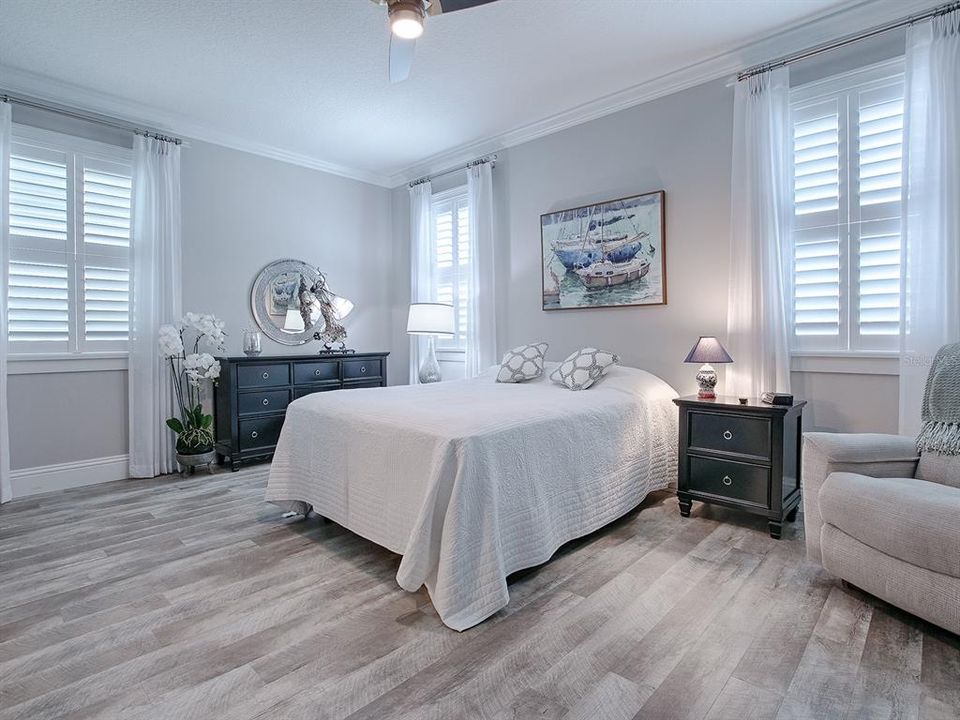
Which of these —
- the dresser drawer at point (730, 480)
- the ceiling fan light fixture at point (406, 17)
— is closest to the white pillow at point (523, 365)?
the dresser drawer at point (730, 480)

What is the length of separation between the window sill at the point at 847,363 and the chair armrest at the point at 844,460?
2.39ft

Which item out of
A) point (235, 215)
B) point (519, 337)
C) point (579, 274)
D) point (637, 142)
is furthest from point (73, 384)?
point (637, 142)

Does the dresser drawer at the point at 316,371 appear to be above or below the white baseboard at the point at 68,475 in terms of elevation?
above

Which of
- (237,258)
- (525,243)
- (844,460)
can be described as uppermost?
(525,243)

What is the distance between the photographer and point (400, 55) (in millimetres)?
2203

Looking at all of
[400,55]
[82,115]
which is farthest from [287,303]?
[400,55]

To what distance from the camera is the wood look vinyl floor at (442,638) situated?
4.80ft

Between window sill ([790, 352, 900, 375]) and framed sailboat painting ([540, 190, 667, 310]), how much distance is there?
0.93m

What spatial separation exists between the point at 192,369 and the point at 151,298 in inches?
24.5

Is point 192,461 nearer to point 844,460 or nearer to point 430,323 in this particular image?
point 430,323

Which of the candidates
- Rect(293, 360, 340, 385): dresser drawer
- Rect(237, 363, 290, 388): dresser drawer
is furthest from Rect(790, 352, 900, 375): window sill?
Rect(237, 363, 290, 388): dresser drawer

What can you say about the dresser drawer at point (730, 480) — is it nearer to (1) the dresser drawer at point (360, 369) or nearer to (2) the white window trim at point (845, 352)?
(2) the white window trim at point (845, 352)

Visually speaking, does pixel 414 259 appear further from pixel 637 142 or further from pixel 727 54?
pixel 727 54

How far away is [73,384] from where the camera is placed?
148 inches
